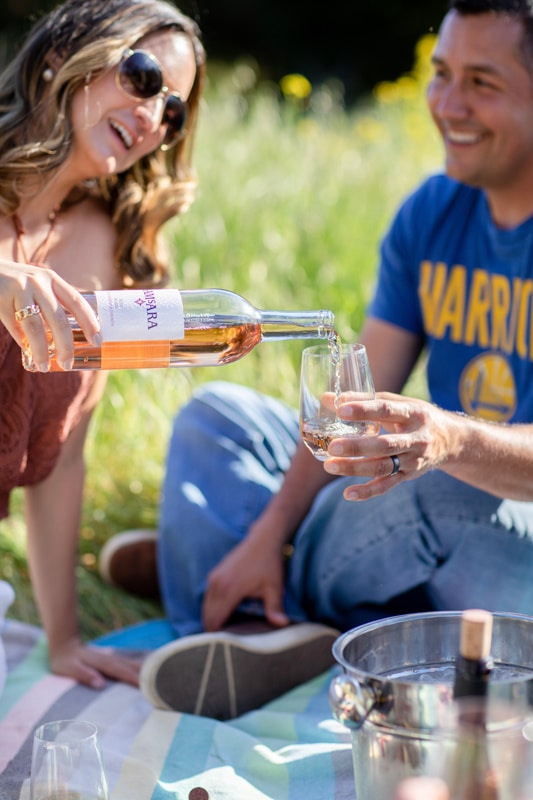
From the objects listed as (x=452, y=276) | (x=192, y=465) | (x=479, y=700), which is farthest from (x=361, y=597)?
(x=479, y=700)

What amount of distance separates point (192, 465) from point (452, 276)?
86 centimetres

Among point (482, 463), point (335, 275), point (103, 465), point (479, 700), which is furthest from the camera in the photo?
point (335, 275)

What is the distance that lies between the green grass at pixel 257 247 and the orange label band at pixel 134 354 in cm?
146

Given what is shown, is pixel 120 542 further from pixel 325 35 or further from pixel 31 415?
pixel 325 35

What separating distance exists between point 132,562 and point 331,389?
150cm

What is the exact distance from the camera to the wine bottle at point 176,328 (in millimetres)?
1789

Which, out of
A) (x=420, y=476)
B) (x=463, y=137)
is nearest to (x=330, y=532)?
(x=420, y=476)

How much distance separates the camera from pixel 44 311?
5.73 feet

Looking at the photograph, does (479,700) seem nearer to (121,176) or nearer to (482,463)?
(482,463)

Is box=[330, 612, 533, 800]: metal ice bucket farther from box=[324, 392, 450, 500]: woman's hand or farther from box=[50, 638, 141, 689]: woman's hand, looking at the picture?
box=[50, 638, 141, 689]: woman's hand

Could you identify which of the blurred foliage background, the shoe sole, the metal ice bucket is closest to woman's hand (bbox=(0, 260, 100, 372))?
the metal ice bucket

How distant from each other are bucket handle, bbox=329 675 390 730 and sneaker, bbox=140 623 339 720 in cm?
87

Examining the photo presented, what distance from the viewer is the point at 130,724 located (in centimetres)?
236

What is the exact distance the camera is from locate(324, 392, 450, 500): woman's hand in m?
1.80
